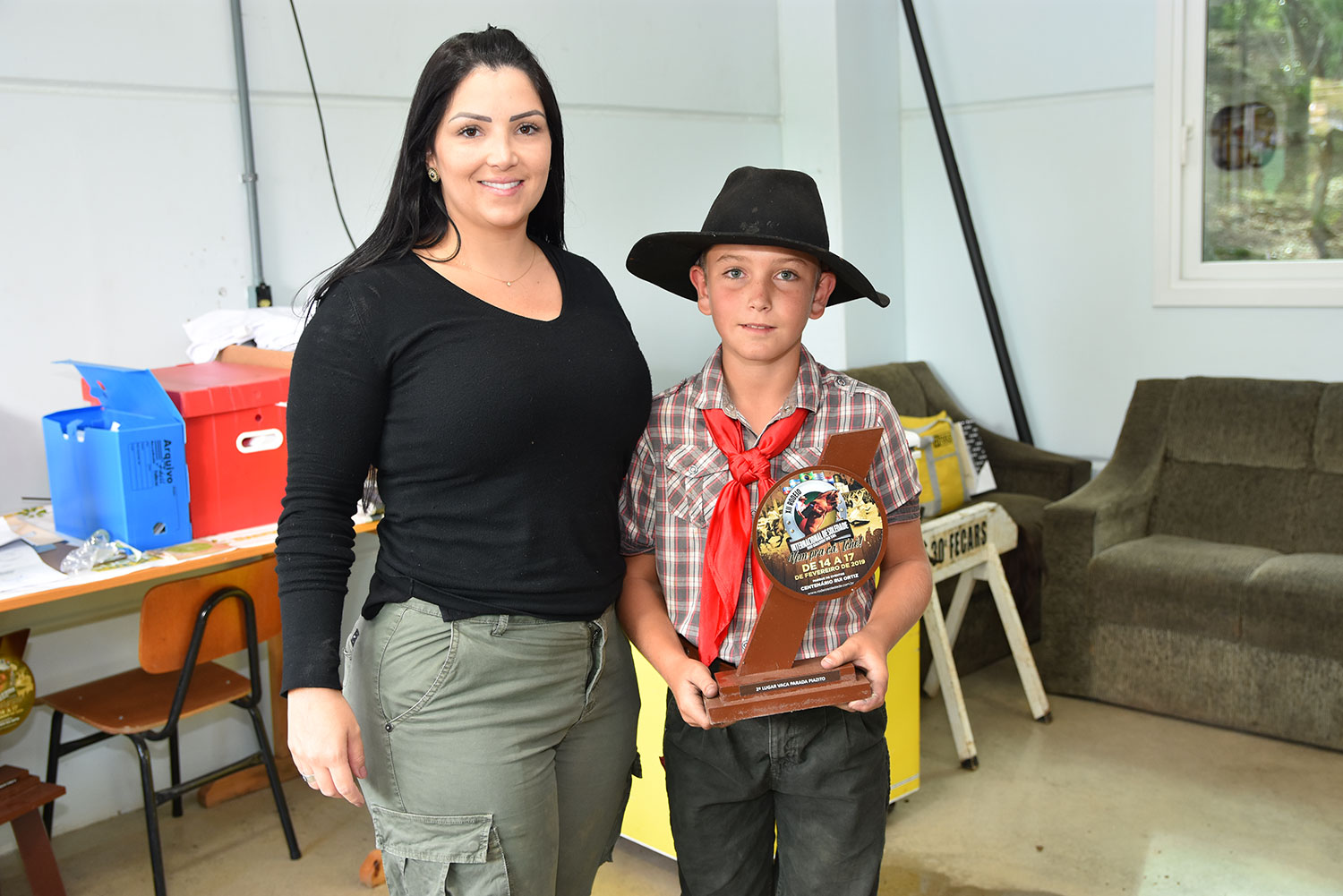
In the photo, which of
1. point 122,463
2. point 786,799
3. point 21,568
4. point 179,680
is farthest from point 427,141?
point 179,680

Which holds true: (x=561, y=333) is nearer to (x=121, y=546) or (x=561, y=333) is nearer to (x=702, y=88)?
(x=121, y=546)

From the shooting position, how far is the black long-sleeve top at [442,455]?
1140 mm

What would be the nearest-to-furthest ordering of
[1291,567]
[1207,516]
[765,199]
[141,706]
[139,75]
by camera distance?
[765,199] → [141,706] → [139,75] → [1291,567] → [1207,516]

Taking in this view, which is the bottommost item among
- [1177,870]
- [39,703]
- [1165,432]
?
[1177,870]

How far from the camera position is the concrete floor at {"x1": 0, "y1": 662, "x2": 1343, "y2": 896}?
240cm

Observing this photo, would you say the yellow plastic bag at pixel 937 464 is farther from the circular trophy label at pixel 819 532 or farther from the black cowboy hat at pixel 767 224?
the circular trophy label at pixel 819 532

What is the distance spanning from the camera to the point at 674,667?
1286mm

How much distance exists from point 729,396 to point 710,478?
0.12 metres

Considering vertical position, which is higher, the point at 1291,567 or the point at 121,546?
the point at 121,546

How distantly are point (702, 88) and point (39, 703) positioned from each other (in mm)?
2886

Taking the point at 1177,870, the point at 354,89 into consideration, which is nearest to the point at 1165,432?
the point at 1177,870

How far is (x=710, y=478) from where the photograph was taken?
1361 mm

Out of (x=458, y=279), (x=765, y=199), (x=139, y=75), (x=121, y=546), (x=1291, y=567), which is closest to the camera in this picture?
(x=458, y=279)

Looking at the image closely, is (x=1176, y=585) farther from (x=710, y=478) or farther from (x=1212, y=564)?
(x=710, y=478)
